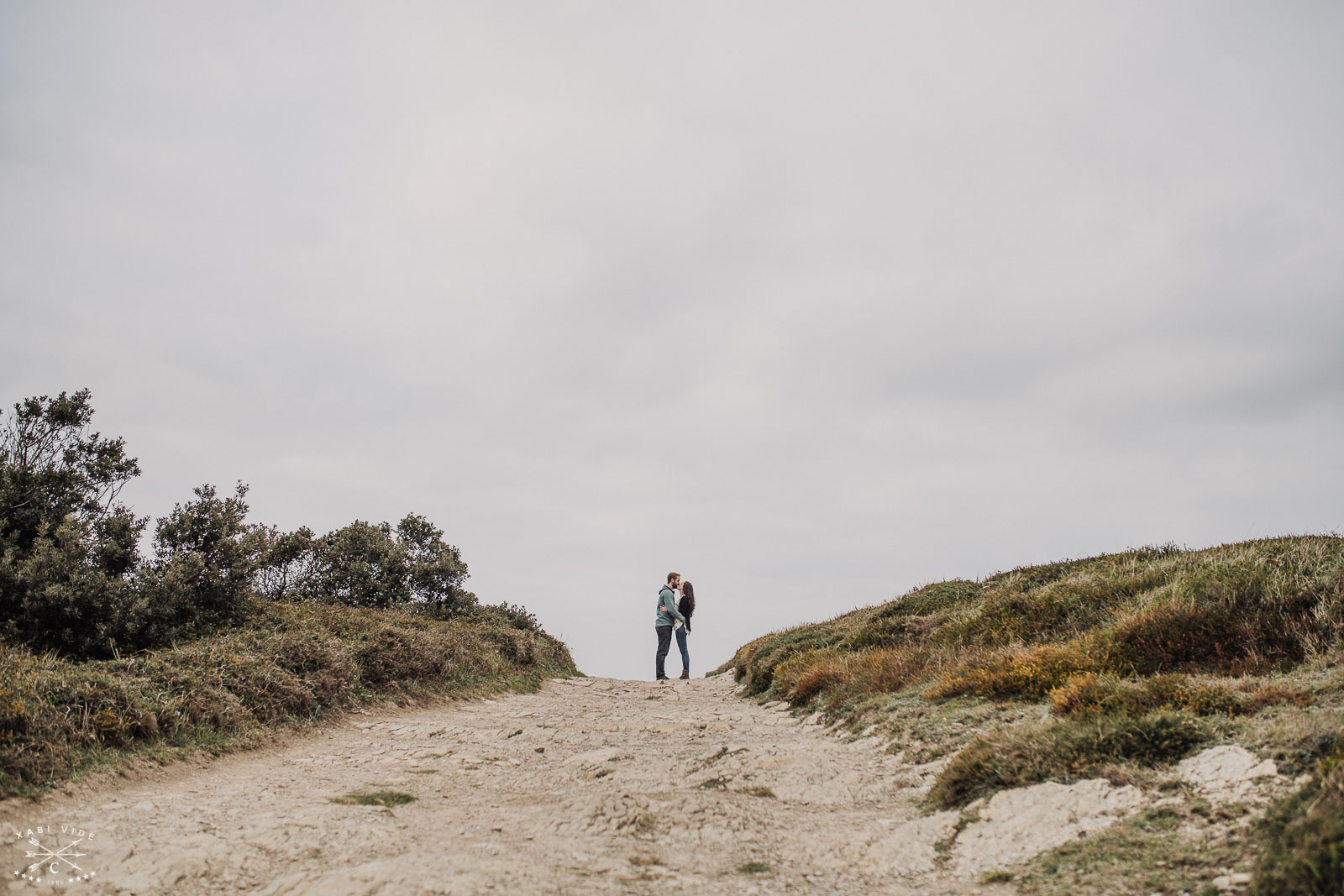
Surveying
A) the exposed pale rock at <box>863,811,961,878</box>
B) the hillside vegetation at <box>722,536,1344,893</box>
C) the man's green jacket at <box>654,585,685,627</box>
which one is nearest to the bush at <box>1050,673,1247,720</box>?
the hillside vegetation at <box>722,536,1344,893</box>

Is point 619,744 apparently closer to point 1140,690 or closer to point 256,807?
point 256,807

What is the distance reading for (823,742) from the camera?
331 inches

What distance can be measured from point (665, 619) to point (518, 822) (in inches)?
603

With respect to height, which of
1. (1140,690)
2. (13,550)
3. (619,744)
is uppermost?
(13,550)

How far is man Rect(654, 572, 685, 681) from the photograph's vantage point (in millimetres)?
20766

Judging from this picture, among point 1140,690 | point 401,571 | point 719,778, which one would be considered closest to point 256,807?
point 719,778

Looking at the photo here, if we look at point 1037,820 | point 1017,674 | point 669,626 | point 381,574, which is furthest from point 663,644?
point 1037,820

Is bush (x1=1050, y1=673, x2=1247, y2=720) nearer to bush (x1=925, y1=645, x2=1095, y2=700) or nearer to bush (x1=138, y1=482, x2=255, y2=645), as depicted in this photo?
bush (x1=925, y1=645, x2=1095, y2=700)

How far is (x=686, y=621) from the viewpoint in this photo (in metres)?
22.1

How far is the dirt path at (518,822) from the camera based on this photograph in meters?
4.65

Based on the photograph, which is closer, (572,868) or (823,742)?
(572,868)

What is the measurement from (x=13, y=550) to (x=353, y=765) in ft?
26.5

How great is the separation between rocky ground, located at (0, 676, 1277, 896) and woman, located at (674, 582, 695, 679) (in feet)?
41.2

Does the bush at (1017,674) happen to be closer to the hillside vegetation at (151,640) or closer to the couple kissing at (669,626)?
the hillside vegetation at (151,640)
